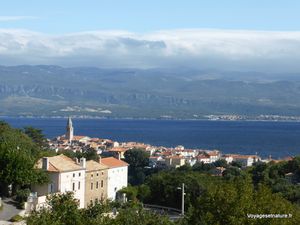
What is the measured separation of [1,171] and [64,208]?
1390cm

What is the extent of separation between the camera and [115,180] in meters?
50.8

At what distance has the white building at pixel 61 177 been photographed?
1494 inches

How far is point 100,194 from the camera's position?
1778 inches

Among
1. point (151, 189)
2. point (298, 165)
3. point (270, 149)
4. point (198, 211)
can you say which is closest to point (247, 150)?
point (270, 149)

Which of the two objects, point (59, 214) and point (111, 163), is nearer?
point (59, 214)

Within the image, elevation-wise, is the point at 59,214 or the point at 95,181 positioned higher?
the point at 59,214

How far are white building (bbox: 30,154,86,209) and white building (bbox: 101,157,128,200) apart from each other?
6890 millimetres

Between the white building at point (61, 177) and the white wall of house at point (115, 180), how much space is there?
6890 millimetres

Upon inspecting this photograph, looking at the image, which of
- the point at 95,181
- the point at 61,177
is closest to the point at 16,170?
the point at 61,177

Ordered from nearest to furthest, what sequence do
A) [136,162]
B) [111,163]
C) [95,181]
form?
[95,181], [111,163], [136,162]

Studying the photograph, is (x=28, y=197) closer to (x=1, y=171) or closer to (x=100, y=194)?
(x=1, y=171)

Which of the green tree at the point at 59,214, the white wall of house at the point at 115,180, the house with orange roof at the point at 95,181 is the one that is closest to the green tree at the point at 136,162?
the white wall of house at the point at 115,180

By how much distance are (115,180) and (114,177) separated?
0.40 m

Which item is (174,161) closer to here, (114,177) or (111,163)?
(111,163)
